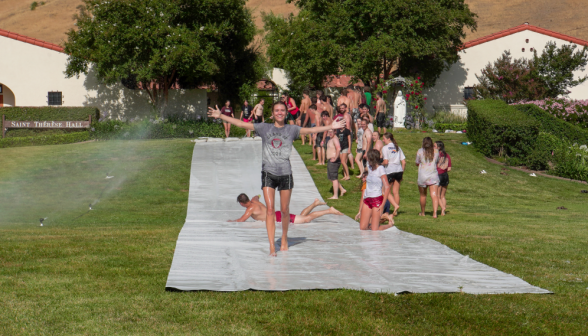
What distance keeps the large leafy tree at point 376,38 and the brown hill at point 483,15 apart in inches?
2962

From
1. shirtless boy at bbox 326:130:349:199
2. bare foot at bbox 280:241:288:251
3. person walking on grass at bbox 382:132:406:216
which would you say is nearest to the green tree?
shirtless boy at bbox 326:130:349:199

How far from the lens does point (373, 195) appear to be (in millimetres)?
10867

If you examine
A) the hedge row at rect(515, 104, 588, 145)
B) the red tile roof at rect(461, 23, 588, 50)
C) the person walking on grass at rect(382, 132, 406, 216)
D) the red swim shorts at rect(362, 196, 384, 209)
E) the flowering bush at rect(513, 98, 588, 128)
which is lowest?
the red swim shorts at rect(362, 196, 384, 209)

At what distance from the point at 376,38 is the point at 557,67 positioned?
11219 millimetres

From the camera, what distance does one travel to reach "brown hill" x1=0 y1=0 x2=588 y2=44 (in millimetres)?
111250

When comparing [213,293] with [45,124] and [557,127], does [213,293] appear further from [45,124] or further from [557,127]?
[45,124]

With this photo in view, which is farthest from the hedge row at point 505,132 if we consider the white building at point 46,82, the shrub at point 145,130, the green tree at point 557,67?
the white building at point 46,82

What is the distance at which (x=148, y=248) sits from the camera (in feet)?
28.3

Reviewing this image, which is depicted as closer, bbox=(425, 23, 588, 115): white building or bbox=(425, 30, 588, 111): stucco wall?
bbox=(425, 23, 588, 115): white building

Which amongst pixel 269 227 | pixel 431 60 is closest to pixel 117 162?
pixel 269 227

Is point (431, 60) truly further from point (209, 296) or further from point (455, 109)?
point (209, 296)

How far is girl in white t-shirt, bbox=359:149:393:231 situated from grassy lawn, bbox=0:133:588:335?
100 cm

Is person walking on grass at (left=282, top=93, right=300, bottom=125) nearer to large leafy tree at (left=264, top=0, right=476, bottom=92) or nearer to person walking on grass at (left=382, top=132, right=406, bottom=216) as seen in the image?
person walking on grass at (left=382, top=132, right=406, bottom=216)

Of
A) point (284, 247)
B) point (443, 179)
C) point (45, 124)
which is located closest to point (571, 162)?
point (443, 179)
